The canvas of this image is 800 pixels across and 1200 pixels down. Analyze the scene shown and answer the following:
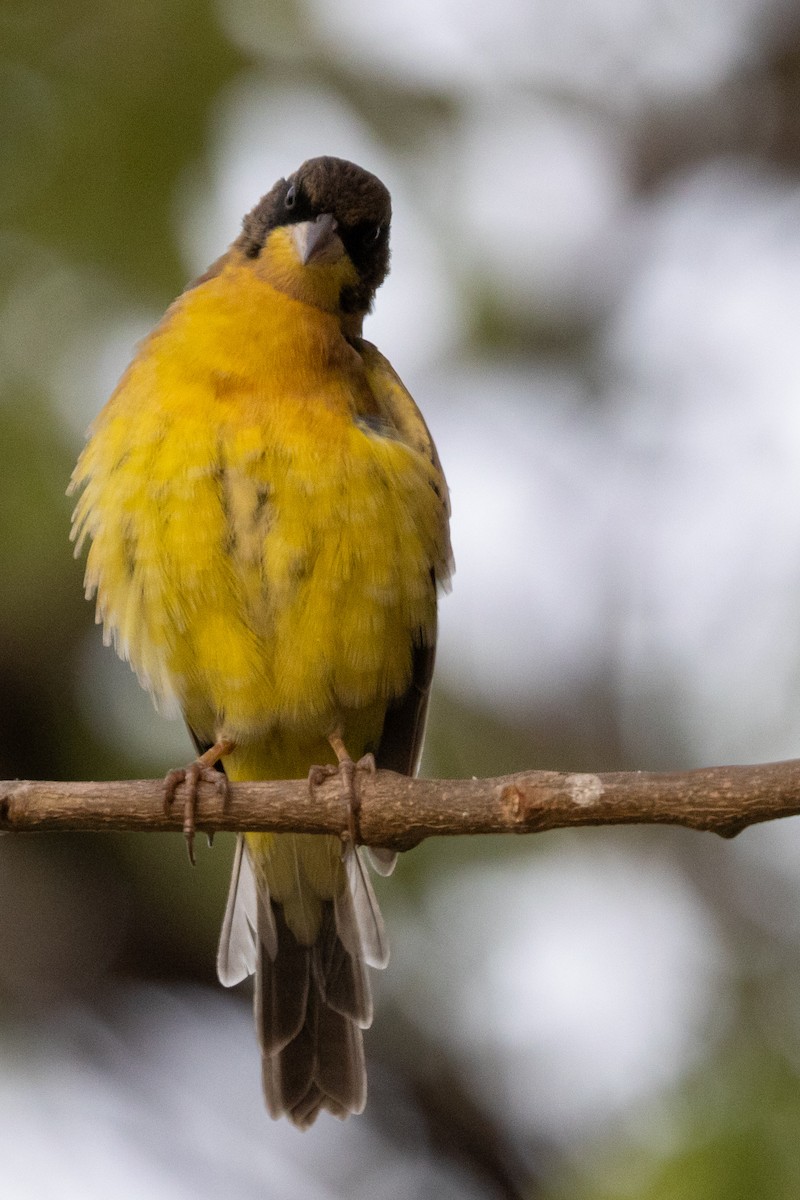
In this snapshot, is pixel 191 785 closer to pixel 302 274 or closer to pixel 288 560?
pixel 288 560

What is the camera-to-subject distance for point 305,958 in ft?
16.7

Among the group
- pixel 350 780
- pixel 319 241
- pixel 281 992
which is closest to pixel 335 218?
pixel 319 241

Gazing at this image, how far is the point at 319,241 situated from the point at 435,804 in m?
2.11

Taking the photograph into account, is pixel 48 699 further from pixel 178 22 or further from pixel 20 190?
pixel 178 22

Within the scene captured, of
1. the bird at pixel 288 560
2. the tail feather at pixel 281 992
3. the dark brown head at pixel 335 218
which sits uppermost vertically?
the dark brown head at pixel 335 218

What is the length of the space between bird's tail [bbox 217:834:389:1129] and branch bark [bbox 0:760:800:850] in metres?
0.89

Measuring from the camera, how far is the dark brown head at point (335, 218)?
Answer: 5.01 meters

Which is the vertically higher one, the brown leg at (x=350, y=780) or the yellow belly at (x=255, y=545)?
the yellow belly at (x=255, y=545)

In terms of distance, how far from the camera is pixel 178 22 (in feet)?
15.2

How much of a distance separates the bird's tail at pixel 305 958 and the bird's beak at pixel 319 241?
1778mm

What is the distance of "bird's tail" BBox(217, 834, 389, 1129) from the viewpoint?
15.2 feet

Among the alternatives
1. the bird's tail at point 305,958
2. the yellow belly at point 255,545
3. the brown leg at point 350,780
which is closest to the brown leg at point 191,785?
the brown leg at point 350,780

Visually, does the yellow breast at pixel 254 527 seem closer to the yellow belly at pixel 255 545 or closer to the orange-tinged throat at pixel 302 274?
the yellow belly at pixel 255 545

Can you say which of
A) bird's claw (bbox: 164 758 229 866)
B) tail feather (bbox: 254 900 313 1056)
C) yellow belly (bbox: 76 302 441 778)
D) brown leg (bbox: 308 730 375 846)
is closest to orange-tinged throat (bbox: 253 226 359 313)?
yellow belly (bbox: 76 302 441 778)
